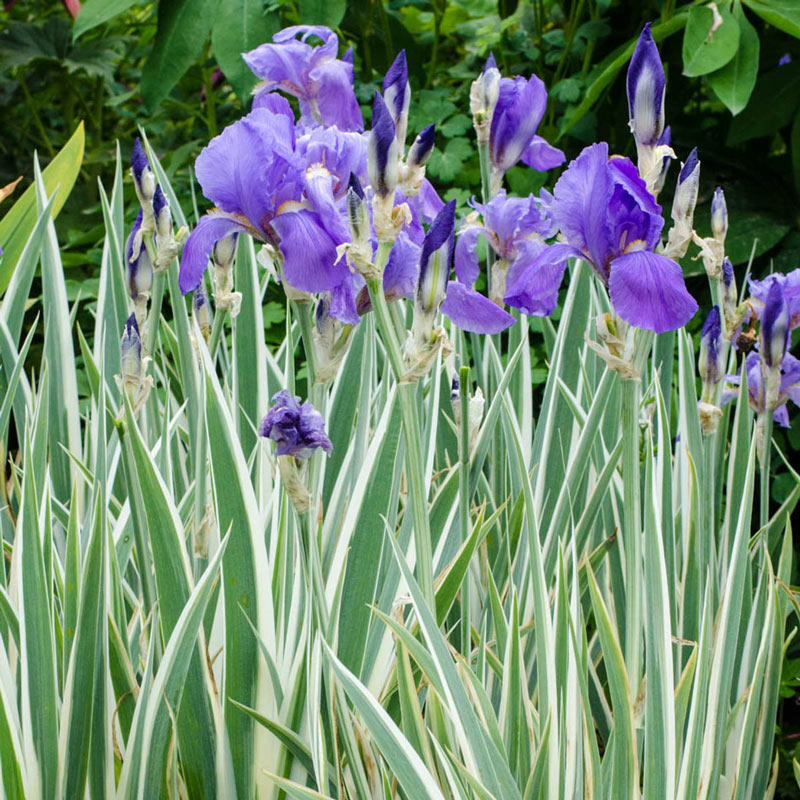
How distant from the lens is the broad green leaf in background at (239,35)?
5.38 ft

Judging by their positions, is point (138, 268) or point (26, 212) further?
point (26, 212)

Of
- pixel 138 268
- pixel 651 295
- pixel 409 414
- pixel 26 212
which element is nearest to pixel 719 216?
pixel 651 295

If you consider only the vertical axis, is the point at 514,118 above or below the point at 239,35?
below

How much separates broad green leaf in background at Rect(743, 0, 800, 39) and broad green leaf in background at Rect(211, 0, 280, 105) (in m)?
0.79

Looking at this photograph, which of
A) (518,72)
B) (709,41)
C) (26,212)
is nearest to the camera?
(26,212)

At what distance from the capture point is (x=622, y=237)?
24.7 inches

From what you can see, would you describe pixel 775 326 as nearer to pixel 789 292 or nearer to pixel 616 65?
pixel 789 292

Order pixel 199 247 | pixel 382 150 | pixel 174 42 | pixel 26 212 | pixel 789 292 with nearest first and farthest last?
pixel 382 150 → pixel 199 247 → pixel 789 292 → pixel 26 212 → pixel 174 42

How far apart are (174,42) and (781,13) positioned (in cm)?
110

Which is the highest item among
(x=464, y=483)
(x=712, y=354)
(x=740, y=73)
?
(x=740, y=73)

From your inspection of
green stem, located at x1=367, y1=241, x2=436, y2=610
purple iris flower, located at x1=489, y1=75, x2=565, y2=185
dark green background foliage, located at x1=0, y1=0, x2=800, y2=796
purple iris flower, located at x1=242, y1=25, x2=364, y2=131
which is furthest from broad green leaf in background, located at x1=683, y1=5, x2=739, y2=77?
green stem, located at x1=367, y1=241, x2=436, y2=610

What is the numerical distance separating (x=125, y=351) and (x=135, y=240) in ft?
0.41

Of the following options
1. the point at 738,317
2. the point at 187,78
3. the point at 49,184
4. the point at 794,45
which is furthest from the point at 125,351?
the point at 187,78

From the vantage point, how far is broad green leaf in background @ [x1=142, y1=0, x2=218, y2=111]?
172 cm
